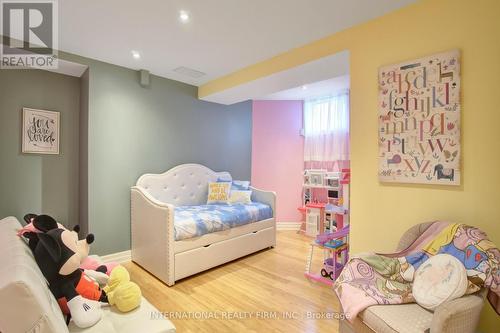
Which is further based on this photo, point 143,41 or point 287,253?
point 287,253

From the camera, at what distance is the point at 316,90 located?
Result: 3893 mm

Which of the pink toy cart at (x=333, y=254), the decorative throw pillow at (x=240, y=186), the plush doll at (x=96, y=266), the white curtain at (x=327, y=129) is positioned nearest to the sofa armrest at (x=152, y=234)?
the plush doll at (x=96, y=266)

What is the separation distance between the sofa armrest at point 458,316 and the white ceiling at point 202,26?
1.92 metres

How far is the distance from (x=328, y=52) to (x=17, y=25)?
2.69 m

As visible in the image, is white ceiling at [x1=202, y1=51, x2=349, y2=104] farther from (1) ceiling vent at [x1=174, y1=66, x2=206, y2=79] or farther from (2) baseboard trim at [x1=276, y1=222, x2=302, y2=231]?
(2) baseboard trim at [x1=276, y1=222, x2=302, y2=231]

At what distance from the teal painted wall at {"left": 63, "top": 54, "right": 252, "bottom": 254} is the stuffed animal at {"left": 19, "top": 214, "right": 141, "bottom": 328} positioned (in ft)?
4.98

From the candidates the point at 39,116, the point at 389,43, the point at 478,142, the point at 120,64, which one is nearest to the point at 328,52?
the point at 389,43

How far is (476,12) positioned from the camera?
1.56 meters

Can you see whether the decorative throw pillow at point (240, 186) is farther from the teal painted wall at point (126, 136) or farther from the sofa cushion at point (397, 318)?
the sofa cushion at point (397, 318)

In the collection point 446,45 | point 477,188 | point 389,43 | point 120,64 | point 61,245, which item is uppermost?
point 120,64

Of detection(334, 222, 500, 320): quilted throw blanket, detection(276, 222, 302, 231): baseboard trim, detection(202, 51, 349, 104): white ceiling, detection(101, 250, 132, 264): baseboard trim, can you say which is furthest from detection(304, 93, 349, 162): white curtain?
detection(101, 250, 132, 264): baseboard trim

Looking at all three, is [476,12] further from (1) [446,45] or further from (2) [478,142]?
(2) [478,142]

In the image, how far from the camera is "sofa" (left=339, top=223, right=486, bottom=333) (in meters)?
1.08

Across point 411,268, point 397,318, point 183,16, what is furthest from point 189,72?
point 397,318
